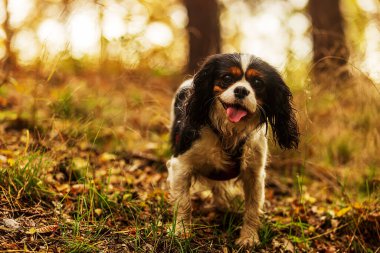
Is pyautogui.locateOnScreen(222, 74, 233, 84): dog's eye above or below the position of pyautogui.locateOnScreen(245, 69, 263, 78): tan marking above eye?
below

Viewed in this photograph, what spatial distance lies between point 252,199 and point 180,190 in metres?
0.55

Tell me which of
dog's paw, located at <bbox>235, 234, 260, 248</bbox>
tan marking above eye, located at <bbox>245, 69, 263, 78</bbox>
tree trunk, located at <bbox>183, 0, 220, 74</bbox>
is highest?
tree trunk, located at <bbox>183, 0, 220, 74</bbox>

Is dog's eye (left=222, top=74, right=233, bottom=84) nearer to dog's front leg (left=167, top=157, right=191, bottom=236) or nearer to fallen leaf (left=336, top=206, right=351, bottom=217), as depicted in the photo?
dog's front leg (left=167, top=157, right=191, bottom=236)

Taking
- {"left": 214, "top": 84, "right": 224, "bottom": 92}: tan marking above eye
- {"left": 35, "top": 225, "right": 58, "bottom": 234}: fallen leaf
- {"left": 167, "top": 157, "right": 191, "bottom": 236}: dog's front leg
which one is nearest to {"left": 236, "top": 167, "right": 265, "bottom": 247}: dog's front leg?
{"left": 167, "top": 157, "right": 191, "bottom": 236}: dog's front leg

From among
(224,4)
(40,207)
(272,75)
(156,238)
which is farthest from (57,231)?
(224,4)

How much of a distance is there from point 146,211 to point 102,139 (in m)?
1.62

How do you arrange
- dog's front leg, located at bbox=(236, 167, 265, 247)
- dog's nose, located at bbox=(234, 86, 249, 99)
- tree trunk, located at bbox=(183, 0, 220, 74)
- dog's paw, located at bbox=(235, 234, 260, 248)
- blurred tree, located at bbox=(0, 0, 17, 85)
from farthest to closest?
tree trunk, located at bbox=(183, 0, 220, 74)
blurred tree, located at bbox=(0, 0, 17, 85)
dog's front leg, located at bbox=(236, 167, 265, 247)
dog's paw, located at bbox=(235, 234, 260, 248)
dog's nose, located at bbox=(234, 86, 249, 99)

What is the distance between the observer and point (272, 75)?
10.4 ft

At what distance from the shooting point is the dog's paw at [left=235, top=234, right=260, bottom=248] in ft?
10.3

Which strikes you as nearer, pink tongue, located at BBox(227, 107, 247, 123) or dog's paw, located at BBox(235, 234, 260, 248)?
pink tongue, located at BBox(227, 107, 247, 123)

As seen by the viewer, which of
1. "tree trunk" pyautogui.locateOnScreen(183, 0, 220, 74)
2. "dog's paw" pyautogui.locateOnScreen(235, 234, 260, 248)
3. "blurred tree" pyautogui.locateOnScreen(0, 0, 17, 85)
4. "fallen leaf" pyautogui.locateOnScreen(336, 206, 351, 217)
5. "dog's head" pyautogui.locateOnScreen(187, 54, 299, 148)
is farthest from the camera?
"tree trunk" pyautogui.locateOnScreen(183, 0, 220, 74)

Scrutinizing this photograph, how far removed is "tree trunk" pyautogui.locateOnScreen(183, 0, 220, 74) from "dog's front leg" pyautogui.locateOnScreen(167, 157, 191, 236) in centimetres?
426

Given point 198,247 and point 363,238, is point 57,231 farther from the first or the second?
point 363,238

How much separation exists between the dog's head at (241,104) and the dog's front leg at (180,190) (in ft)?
1.22
